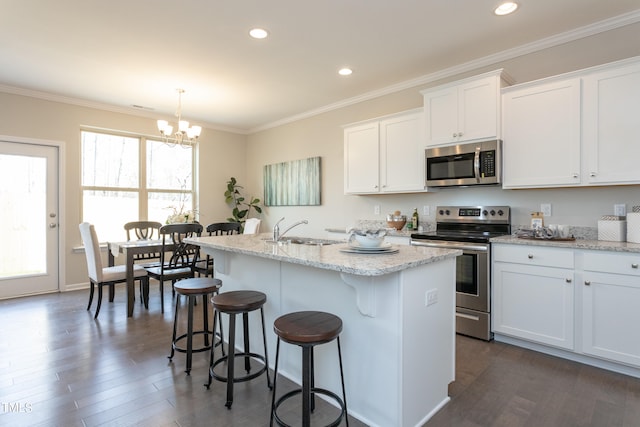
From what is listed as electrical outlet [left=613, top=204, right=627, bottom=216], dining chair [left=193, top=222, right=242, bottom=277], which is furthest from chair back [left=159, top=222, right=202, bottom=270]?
electrical outlet [left=613, top=204, right=627, bottom=216]

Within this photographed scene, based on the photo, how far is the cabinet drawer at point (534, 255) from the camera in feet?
8.41

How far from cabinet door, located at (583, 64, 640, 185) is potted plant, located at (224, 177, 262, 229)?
4.94 m

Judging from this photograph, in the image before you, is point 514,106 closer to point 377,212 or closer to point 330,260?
point 377,212

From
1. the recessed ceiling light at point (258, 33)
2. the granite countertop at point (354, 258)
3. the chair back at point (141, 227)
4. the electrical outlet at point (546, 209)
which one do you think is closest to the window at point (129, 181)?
the chair back at point (141, 227)

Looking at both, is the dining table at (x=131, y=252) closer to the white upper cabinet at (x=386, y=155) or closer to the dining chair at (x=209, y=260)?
the dining chair at (x=209, y=260)

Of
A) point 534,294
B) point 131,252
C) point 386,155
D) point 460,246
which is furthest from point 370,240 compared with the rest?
point 131,252

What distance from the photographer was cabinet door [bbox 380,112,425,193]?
12.2ft

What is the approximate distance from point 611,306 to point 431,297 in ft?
4.95

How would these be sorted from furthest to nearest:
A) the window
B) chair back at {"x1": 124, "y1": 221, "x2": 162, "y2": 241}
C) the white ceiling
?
1. the window
2. chair back at {"x1": 124, "y1": 221, "x2": 162, "y2": 241}
3. the white ceiling

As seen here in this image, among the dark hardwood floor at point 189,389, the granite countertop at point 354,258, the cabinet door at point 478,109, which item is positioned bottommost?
the dark hardwood floor at point 189,389

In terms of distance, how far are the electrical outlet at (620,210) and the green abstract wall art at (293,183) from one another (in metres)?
3.46

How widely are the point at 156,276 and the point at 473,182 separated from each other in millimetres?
3538

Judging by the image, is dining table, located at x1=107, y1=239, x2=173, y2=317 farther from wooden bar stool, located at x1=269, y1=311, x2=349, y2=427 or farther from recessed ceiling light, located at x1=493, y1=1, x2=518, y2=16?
recessed ceiling light, located at x1=493, y1=1, x2=518, y2=16

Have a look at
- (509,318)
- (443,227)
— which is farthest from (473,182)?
(509,318)
